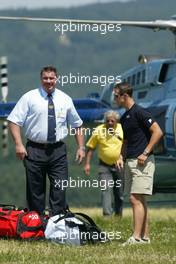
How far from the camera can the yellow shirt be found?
55.5 ft

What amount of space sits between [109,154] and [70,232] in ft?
17.4

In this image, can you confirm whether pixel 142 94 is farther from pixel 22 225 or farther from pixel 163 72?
pixel 22 225

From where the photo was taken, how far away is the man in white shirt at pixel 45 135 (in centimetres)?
1290

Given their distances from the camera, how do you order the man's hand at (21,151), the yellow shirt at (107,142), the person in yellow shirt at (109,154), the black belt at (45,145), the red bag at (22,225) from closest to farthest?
the red bag at (22,225), the man's hand at (21,151), the black belt at (45,145), the person in yellow shirt at (109,154), the yellow shirt at (107,142)

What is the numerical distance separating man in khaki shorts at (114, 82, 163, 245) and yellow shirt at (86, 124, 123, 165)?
13.8ft

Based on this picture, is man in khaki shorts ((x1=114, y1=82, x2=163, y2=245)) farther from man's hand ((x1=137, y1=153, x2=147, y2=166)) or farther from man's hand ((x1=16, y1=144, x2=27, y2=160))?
man's hand ((x1=16, y1=144, x2=27, y2=160))

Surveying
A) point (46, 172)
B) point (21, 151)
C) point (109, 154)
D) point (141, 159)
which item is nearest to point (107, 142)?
point (109, 154)

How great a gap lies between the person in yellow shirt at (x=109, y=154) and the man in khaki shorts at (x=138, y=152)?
12.9ft

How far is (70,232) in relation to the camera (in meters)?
12.4

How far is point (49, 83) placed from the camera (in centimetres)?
1290

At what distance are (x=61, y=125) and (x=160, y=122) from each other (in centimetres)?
815

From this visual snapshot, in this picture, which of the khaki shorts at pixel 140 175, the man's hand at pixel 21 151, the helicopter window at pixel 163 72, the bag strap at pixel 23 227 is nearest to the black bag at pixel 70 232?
the bag strap at pixel 23 227

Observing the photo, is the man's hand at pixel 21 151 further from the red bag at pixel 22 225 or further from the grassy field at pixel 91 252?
the grassy field at pixel 91 252

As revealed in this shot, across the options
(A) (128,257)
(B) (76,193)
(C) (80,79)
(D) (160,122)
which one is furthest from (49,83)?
(B) (76,193)
